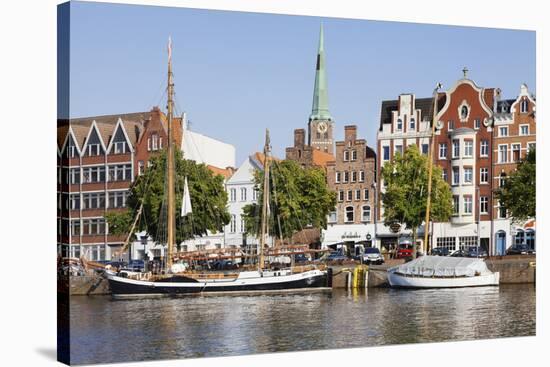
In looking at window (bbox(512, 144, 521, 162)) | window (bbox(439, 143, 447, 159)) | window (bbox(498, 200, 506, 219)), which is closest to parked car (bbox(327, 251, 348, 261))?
window (bbox(439, 143, 447, 159))

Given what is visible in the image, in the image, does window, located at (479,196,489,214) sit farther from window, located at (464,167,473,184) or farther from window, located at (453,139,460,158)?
window, located at (453,139,460,158)

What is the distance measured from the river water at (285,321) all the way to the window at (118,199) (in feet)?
5.18

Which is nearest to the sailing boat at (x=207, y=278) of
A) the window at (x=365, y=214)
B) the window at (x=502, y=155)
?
the window at (x=365, y=214)

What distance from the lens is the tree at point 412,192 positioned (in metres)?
23.5

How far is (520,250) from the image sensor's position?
2322 centimetres

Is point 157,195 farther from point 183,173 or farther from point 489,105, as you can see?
point 489,105

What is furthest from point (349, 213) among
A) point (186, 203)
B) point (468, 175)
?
point (186, 203)

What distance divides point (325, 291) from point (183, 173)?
4.21 m

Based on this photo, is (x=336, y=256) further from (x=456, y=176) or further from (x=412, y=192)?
(x=456, y=176)

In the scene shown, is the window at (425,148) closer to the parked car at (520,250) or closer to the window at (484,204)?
the window at (484,204)

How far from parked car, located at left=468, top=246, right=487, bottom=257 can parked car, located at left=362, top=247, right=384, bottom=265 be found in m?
1.75

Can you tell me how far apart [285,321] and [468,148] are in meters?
6.00

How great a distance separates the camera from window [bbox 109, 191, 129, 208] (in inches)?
781
